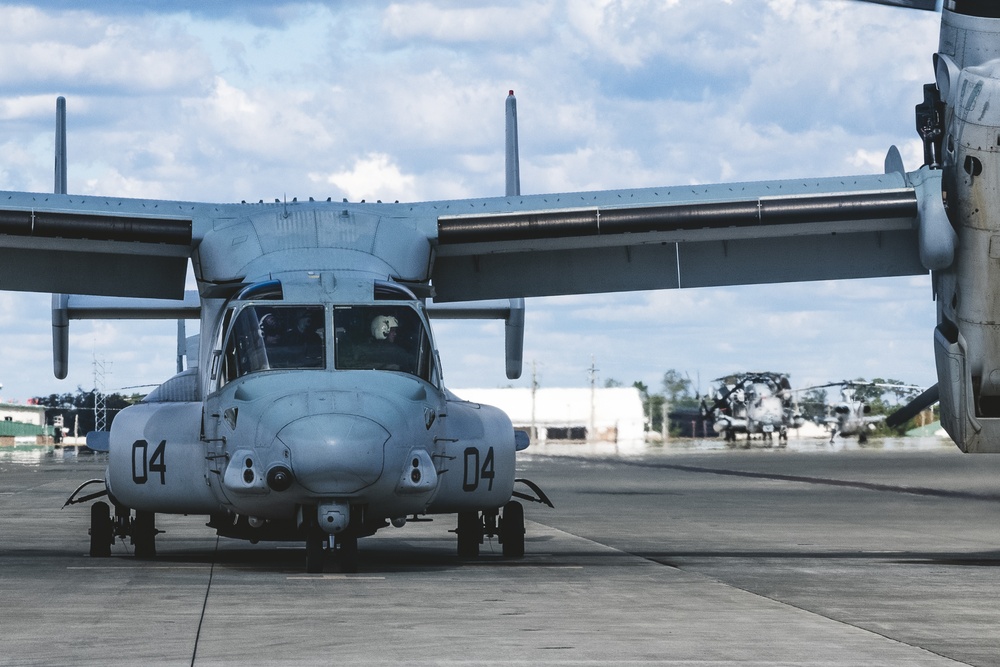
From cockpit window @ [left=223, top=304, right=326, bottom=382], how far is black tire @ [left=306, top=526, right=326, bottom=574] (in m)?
1.34

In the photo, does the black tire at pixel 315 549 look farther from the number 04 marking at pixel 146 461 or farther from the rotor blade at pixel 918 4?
the rotor blade at pixel 918 4

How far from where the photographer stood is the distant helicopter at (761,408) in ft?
324

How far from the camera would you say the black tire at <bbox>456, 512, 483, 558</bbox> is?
15.2 meters

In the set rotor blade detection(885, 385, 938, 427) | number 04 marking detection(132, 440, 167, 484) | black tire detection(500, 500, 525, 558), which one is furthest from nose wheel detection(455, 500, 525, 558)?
rotor blade detection(885, 385, 938, 427)

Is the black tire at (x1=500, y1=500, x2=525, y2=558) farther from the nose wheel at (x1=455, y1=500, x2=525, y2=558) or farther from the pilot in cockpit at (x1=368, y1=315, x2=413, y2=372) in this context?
the pilot in cockpit at (x1=368, y1=315, x2=413, y2=372)

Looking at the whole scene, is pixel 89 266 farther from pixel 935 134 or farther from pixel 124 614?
pixel 935 134

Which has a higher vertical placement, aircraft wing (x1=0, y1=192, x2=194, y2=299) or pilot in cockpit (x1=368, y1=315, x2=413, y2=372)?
aircraft wing (x1=0, y1=192, x2=194, y2=299)

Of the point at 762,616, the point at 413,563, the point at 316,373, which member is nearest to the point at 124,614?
the point at 316,373

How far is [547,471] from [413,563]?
1474 inches

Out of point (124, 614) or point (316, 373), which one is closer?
point (124, 614)

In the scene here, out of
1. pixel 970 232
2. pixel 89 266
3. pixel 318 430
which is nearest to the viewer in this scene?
pixel 318 430

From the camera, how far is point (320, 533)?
1184 cm

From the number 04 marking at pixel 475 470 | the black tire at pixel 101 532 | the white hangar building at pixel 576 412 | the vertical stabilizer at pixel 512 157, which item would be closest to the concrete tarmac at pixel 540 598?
the black tire at pixel 101 532

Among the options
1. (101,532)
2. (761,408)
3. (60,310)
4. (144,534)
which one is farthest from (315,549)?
(761,408)
